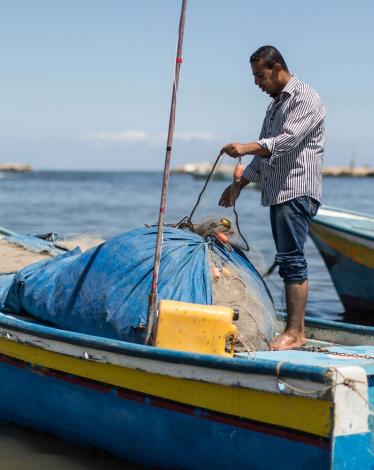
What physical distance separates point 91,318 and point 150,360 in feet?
2.61

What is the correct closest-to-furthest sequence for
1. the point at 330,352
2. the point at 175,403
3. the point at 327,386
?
the point at 327,386 < the point at 175,403 < the point at 330,352

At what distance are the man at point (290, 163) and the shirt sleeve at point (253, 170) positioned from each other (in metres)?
0.31

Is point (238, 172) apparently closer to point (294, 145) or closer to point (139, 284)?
point (294, 145)

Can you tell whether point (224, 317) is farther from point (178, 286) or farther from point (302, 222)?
point (302, 222)

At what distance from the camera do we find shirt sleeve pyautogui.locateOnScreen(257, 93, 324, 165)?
17.1ft

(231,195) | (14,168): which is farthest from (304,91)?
(14,168)

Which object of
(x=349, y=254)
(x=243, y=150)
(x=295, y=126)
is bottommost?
(x=349, y=254)

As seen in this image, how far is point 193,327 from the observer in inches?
185

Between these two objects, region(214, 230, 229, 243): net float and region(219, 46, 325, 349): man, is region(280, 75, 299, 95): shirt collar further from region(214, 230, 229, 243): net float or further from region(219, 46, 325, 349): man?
region(214, 230, 229, 243): net float

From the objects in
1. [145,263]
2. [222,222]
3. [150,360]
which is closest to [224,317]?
[150,360]

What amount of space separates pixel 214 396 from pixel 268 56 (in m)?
2.10

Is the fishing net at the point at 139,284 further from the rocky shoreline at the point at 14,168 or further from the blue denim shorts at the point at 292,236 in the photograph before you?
the rocky shoreline at the point at 14,168

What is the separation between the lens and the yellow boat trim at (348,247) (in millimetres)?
11125

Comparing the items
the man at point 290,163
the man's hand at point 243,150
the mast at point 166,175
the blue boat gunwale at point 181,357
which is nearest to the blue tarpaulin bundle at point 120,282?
the mast at point 166,175
